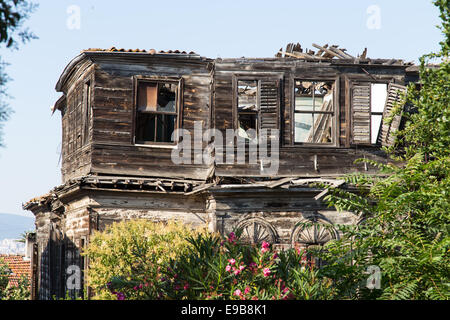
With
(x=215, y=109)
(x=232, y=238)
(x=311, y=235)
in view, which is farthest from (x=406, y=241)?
(x=215, y=109)

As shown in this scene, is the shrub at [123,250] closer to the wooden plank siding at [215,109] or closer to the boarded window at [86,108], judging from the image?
the wooden plank siding at [215,109]

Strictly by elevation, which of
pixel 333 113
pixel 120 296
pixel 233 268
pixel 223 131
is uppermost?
pixel 333 113

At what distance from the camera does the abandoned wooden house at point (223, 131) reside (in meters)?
16.1

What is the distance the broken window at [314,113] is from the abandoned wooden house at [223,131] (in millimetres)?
50

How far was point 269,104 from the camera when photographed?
1639 centimetres

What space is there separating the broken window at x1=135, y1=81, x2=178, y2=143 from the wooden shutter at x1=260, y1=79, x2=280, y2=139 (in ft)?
8.12

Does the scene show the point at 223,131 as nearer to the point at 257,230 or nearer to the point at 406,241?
the point at 257,230

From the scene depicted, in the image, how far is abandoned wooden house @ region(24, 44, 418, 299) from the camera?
16125 millimetres

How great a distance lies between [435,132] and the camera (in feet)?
41.0

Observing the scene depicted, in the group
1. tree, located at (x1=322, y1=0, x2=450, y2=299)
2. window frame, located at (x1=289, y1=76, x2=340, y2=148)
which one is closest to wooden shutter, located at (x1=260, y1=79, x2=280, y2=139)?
window frame, located at (x1=289, y1=76, x2=340, y2=148)

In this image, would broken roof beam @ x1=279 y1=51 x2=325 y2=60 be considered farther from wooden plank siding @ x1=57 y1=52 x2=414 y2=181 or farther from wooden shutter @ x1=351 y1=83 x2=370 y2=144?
wooden shutter @ x1=351 y1=83 x2=370 y2=144

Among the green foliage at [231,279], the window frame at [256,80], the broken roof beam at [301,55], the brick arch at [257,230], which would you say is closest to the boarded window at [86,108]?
the window frame at [256,80]

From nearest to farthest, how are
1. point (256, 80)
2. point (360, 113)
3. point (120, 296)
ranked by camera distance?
point (120, 296)
point (256, 80)
point (360, 113)

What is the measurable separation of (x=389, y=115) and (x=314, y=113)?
1.99 meters
